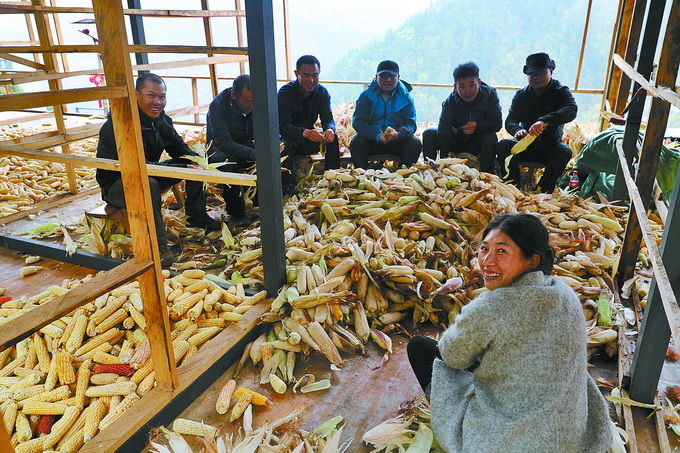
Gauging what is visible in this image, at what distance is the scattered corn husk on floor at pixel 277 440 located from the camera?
2157mm

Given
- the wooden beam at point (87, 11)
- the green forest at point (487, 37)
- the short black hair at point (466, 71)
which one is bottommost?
the short black hair at point (466, 71)

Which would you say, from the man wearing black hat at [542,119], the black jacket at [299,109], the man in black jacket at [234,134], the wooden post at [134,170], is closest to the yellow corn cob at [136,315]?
the wooden post at [134,170]

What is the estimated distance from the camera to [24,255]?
4441 mm

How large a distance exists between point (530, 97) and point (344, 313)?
13.3ft

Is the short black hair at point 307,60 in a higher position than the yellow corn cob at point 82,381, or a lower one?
higher

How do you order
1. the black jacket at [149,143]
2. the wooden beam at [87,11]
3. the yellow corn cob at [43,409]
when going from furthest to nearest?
the wooden beam at [87,11], the black jacket at [149,143], the yellow corn cob at [43,409]

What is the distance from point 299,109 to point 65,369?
13.9 feet

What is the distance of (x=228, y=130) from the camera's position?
4.95 meters

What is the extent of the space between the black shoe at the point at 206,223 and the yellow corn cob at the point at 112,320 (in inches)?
73.8

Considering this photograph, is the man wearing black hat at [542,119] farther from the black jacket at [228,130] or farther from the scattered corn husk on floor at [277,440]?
the scattered corn husk on floor at [277,440]

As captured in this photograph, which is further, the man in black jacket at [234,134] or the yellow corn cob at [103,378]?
the man in black jacket at [234,134]

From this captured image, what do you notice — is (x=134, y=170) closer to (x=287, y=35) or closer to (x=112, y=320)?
(x=112, y=320)

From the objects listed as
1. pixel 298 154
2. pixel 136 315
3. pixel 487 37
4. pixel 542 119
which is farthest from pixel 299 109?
pixel 487 37

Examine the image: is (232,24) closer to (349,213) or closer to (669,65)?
(349,213)
